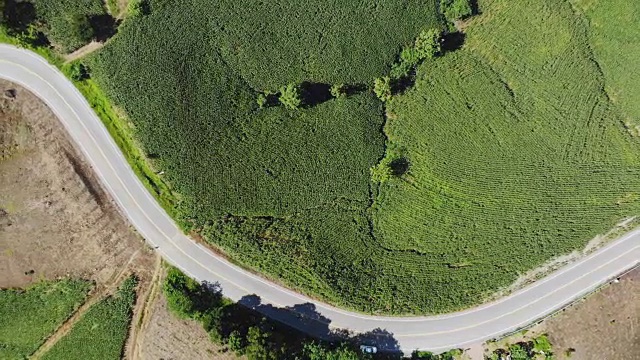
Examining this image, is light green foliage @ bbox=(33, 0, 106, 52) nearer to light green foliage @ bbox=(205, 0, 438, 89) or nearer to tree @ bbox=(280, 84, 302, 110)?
light green foliage @ bbox=(205, 0, 438, 89)

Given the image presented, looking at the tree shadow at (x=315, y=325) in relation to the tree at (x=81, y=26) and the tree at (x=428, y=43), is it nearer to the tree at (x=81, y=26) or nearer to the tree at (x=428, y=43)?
the tree at (x=428, y=43)

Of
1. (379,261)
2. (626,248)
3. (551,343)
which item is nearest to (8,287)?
(379,261)

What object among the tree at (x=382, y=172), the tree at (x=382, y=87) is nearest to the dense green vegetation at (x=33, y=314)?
the tree at (x=382, y=172)

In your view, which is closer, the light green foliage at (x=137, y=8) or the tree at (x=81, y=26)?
the tree at (x=81, y=26)

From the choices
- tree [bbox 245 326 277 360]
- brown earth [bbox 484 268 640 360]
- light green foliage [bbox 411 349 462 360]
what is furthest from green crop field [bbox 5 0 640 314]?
tree [bbox 245 326 277 360]

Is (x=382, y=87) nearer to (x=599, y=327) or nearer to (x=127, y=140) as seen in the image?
(x=127, y=140)
